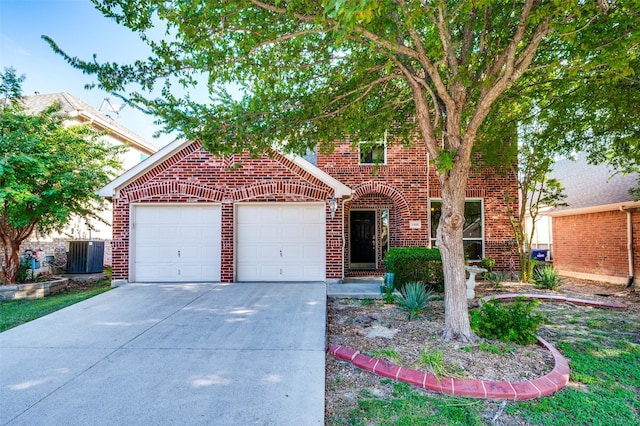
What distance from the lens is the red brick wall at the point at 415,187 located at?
10656 millimetres

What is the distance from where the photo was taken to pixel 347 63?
604 cm

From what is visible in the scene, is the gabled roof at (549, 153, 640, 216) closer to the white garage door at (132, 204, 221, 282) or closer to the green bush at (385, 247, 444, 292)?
the green bush at (385, 247, 444, 292)

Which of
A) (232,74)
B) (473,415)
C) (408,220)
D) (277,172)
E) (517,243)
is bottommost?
(473,415)

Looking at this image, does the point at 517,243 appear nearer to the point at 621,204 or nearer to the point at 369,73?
the point at 621,204

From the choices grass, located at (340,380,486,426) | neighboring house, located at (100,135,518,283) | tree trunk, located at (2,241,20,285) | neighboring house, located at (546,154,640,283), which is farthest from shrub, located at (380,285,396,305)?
tree trunk, located at (2,241,20,285)

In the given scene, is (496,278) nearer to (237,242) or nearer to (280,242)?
(280,242)

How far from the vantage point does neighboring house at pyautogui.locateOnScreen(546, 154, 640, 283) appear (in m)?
10.3

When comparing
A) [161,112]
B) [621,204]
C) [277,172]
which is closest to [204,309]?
[161,112]

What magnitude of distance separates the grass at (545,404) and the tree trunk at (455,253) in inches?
19.9

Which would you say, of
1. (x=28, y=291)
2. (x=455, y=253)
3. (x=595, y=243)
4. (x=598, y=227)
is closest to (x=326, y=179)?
(x=455, y=253)

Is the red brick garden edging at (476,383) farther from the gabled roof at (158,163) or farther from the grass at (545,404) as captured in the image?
the gabled roof at (158,163)

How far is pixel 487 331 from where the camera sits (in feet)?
15.8

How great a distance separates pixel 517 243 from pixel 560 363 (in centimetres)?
730

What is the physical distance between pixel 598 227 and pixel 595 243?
0.58 m
